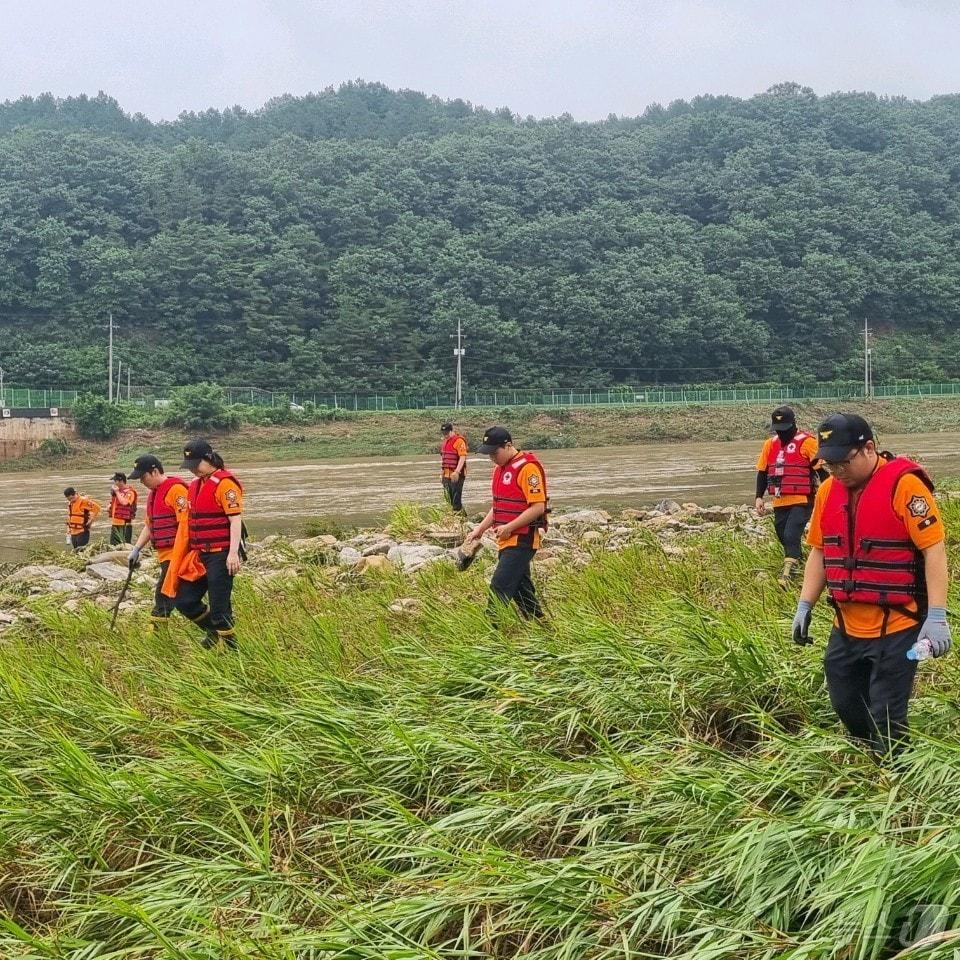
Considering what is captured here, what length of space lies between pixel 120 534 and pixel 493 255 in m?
71.2

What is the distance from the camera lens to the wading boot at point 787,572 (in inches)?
320

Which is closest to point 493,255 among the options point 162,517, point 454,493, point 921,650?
point 454,493

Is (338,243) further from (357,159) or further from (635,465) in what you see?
(635,465)

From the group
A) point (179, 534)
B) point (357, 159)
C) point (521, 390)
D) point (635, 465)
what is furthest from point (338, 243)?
point (179, 534)

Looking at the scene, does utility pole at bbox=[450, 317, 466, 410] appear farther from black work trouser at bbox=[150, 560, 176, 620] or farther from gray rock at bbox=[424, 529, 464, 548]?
black work trouser at bbox=[150, 560, 176, 620]

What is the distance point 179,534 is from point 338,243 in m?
81.4

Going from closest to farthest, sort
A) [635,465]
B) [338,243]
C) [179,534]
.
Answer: [179,534]
[635,465]
[338,243]

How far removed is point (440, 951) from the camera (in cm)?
344

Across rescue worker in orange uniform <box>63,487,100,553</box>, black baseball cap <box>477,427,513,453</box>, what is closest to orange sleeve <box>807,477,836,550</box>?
black baseball cap <box>477,427,513,453</box>

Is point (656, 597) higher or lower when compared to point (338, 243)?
lower

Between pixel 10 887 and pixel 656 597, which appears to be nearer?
pixel 10 887

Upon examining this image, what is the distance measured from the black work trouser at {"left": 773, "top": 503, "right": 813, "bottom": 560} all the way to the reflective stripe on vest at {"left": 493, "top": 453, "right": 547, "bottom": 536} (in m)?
2.49

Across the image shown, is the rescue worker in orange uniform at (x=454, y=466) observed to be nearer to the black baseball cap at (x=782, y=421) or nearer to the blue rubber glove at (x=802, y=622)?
the black baseball cap at (x=782, y=421)

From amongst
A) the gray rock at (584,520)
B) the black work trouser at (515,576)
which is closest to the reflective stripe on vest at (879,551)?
the black work trouser at (515,576)
